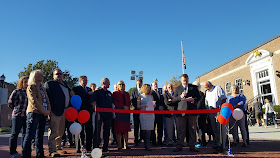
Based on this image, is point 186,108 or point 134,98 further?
point 134,98

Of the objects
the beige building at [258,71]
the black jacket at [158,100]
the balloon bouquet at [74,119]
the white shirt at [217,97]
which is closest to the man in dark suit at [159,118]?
the black jacket at [158,100]

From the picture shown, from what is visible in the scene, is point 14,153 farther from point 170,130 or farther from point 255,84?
point 255,84

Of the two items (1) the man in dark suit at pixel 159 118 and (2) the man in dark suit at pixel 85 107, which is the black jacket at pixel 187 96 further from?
(2) the man in dark suit at pixel 85 107

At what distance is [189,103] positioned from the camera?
5328 mm

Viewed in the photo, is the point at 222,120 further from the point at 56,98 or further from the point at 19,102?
the point at 19,102

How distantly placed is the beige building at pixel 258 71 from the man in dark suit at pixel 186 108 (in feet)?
47.1

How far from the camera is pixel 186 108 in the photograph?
5277 mm

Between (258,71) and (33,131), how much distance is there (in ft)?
63.6

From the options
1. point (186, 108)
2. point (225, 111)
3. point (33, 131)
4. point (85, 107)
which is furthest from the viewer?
point (85, 107)

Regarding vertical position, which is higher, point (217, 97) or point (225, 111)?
point (217, 97)

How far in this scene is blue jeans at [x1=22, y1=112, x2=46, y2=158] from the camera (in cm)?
430

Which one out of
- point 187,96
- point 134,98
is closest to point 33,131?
point 134,98

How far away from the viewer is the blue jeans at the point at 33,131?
14.1 feet

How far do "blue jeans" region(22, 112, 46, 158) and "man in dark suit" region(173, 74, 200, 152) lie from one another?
3.27 m
